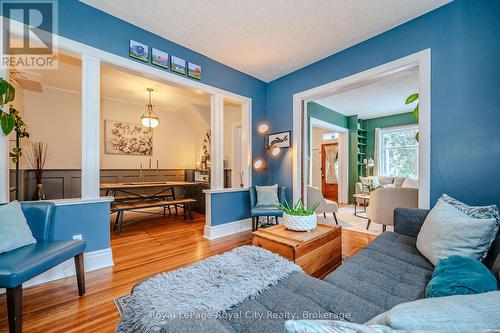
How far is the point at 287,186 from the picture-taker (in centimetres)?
362

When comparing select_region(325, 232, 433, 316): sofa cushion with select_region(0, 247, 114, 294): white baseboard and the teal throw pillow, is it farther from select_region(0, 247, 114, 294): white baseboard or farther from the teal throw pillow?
select_region(0, 247, 114, 294): white baseboard

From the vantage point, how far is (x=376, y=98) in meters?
4.78

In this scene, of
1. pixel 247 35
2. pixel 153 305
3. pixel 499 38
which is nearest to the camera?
pixel 153 305

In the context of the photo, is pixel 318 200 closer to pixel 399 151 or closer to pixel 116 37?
pixel 116 37

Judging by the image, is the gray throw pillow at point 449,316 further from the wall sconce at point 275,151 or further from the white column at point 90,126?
the wall sconce at point 275,151

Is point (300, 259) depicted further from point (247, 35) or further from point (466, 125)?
point (247, 35)

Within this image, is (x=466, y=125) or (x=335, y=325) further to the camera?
(x=466, y=125)

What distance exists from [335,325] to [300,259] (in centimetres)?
123

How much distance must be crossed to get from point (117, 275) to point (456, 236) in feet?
9.20

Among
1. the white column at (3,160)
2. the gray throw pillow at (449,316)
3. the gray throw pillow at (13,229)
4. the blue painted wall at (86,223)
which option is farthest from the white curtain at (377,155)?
the white column at (3,160)

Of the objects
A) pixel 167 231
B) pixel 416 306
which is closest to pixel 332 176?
pixel 167 231

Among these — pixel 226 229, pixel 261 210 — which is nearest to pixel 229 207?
pixel 226 229

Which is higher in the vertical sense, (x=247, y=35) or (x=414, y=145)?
(x=247, y=35)

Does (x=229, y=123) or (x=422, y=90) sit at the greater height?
(x=229, y=123)
